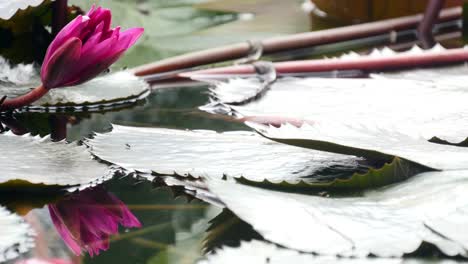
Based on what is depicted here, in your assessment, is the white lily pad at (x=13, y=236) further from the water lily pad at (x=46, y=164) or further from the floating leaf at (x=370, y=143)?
the floating leaf at (x=370, y=143)

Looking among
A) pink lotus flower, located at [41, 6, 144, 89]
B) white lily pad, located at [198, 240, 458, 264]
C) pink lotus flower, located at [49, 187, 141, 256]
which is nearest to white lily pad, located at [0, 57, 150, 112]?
pink lotus flower, located at [41, 6, 144, 89]

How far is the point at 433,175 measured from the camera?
0.54 meters

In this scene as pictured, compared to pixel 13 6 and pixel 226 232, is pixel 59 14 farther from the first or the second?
pixel 226 232

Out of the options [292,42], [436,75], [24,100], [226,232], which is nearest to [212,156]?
[226,232]

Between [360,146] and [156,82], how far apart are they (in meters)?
0.52

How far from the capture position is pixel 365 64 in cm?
105

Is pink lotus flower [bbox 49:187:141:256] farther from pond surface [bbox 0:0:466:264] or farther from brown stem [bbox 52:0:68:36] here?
brown stem [bbox 52:0:68:36]

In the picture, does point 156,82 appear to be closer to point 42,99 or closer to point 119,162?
point 42,99

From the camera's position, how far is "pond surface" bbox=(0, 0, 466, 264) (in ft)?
1.61

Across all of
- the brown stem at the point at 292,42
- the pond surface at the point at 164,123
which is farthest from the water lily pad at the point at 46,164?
the brown stem at the point at 292,42

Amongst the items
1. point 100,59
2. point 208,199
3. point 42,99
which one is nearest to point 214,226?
point 208,199

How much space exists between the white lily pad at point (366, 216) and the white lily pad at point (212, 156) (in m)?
0.06

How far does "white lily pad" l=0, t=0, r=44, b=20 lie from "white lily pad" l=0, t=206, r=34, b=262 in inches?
11.6

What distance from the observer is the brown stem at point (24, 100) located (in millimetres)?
760
